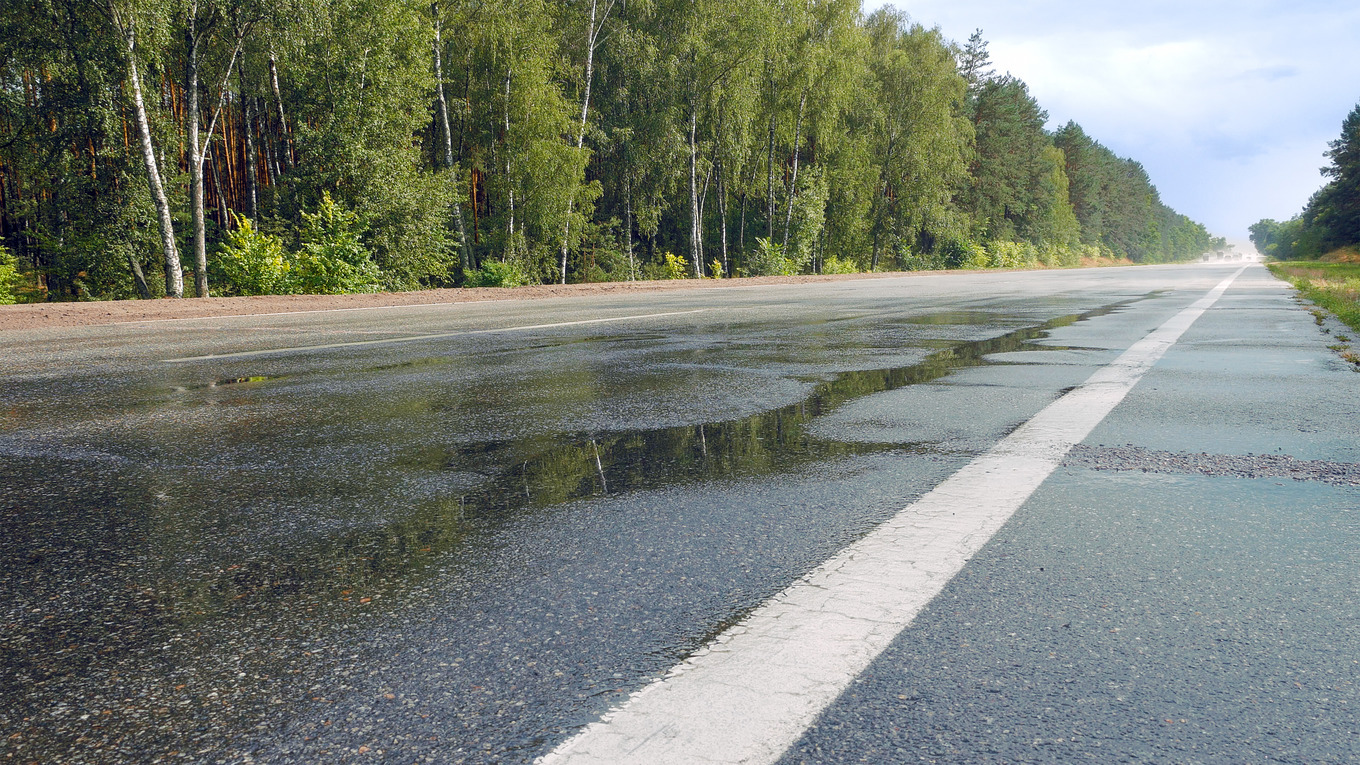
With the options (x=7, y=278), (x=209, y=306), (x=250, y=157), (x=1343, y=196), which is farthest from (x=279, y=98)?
(x=1343, y=196)

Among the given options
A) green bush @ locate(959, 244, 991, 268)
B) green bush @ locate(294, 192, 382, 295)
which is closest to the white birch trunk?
green bush @ locate(294, 192, 382, 295)

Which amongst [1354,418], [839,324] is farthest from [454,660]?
[839,324]

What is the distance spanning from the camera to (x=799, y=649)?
1901mm

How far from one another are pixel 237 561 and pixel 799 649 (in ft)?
5.43

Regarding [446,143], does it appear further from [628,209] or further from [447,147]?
[628,209]

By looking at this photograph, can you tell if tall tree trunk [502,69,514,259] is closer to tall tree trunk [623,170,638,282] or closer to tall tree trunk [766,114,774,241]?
tall tree trunk [623,170,638,282]

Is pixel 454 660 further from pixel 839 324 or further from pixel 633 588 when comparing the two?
pixel 839 324

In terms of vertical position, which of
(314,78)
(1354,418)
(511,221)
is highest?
(314,78)

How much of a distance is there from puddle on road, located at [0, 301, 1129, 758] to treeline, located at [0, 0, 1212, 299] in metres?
20.0

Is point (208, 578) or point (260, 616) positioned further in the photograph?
point (208, 578)

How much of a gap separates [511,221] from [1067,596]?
34.8m

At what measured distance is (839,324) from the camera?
11.1 metres

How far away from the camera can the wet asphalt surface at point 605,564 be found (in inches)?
63.6

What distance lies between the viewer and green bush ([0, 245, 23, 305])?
24938mm
